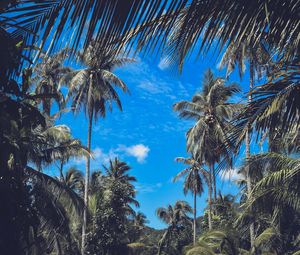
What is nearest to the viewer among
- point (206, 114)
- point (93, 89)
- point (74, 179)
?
point (93, 89)

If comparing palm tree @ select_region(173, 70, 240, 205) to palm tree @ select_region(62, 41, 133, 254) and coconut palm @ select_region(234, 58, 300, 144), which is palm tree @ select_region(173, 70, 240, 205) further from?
coconut palm @ select_region(234, 58, 300, 144)

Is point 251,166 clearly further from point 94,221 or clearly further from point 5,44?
point 94,221

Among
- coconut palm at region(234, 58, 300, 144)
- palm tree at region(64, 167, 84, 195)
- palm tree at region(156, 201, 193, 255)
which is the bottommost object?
coconut palm at region(234, 58, 300, 144)

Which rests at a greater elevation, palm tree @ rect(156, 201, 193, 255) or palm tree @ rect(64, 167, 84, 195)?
palm tree @ rect(156, 201, 193, 255)

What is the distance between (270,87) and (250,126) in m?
0.49

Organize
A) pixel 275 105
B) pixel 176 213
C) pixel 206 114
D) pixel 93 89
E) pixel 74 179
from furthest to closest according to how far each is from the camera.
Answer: pixel 176 213
pixel 74 179
pixel 206 114
pixel 93 89
pixel 275 105

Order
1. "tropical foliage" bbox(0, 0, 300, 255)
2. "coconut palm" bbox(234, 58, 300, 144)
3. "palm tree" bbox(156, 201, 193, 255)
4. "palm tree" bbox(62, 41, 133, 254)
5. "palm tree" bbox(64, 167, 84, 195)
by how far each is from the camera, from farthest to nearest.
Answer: "palm tree" bbox(156, 201, 193, 255) < "palm tree" bbox(64, 167, 84, 195) < "palm tree" bbox(62, 41, 133, 254) < "coconut palm" bbox(234, 58, 300, 144) < "tropical foliage" bbox(0, 0, 300, 255)

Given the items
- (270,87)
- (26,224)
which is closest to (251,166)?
(26,224)

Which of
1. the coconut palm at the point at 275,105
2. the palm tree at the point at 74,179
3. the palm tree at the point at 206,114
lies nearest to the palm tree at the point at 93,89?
the palm tree at the point at 206,114

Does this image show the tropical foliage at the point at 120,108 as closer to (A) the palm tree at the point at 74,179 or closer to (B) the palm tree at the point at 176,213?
(A) the palm tree at the point at 74,179

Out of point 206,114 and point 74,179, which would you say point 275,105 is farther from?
point 74,179

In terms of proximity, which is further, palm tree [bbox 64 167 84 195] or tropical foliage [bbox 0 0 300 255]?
palm tree [bbox 64 167 84 195]

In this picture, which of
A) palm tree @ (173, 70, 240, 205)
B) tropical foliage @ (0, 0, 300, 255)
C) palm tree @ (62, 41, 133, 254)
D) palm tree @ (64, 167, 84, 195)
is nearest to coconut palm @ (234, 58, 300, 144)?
tropical foliage @ (0, 0, 300, 255)

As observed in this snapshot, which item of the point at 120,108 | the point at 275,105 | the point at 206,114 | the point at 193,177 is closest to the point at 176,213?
the point at 193,177
